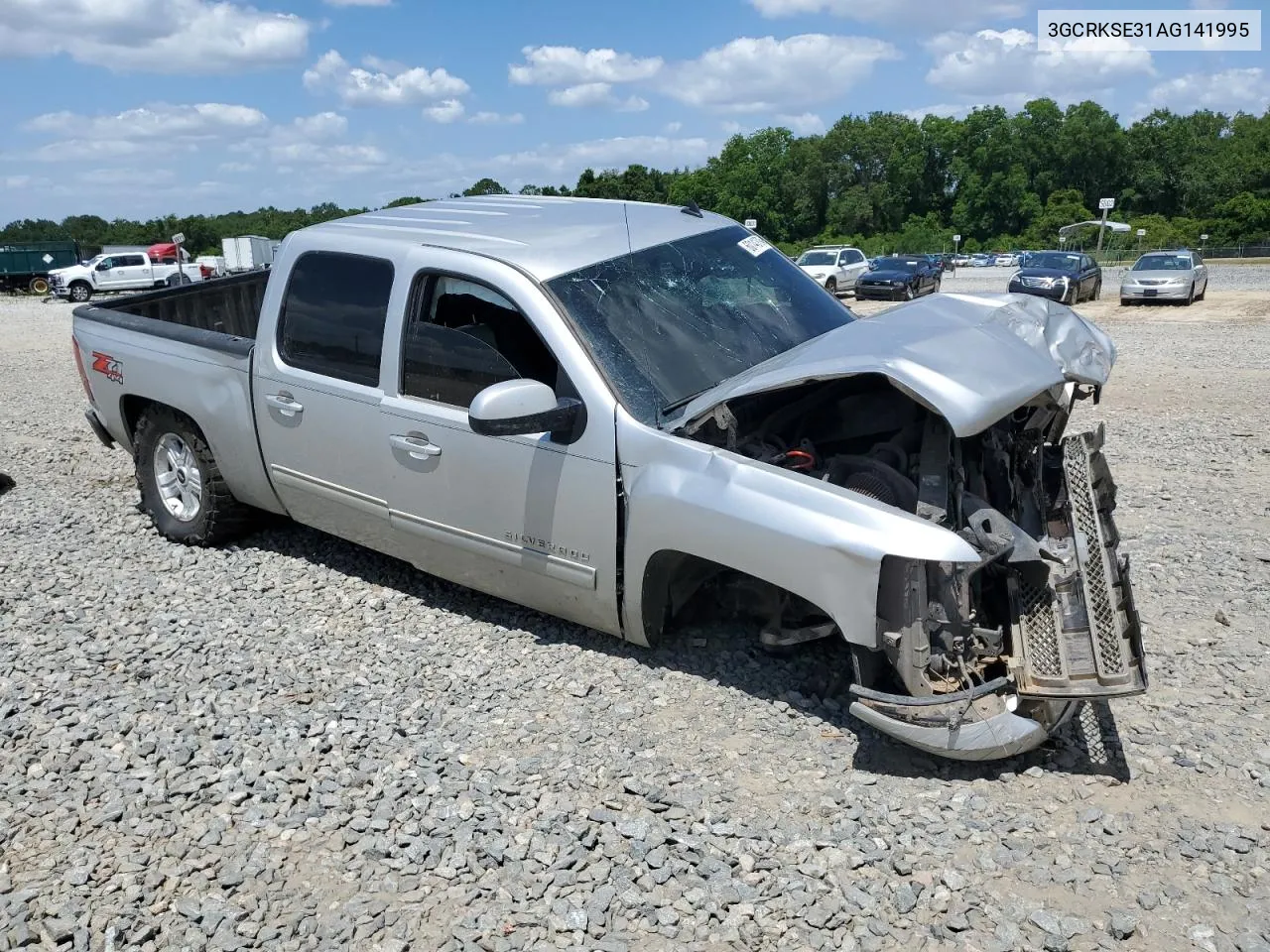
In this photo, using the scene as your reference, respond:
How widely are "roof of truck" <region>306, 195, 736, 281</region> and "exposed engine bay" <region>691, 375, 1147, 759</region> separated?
1116 millimetres

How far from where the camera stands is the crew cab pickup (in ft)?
112

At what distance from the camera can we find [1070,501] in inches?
173

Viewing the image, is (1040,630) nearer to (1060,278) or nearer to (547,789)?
(547,789)

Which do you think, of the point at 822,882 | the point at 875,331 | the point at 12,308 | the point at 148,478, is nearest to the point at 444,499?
the point at 875,331

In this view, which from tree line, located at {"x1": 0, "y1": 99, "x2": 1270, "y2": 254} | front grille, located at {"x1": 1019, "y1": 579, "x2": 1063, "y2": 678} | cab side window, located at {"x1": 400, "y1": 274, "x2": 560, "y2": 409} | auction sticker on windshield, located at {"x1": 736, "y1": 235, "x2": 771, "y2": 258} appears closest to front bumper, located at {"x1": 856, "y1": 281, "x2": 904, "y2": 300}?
auction sticker on windshield, located at {"x1": 736, "y1": 235, "x2": 771, "y2": 258}

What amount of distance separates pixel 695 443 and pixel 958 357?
103 cm

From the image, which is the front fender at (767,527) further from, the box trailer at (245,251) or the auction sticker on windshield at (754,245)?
the box trailer at (245,251)

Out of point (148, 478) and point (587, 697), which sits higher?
point (148, 478)

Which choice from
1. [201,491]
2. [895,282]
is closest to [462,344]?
[201,491]

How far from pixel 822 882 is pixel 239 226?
317 ft

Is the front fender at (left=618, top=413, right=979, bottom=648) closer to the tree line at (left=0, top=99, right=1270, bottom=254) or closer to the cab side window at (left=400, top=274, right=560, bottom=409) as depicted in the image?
the cab side window at (left=400, top=274, right=560, bottom=409)

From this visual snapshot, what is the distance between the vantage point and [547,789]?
359 centimetres

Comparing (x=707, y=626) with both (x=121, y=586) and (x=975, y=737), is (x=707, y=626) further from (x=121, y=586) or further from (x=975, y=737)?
(x=121, y=586)

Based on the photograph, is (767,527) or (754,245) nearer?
(767,527)
